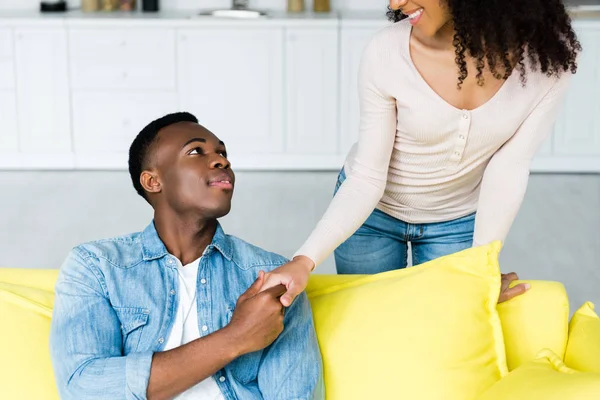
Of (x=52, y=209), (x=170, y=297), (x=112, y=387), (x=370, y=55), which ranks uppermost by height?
(x=370, y=55)

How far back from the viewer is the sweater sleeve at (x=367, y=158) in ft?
5.87

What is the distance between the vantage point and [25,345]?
169cm

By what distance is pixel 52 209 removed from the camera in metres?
4.52

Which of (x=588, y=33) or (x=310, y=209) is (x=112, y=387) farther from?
(x=588, y=33)

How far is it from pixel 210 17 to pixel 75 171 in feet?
3.72

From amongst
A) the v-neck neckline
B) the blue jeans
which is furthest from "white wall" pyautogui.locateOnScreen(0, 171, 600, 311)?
the v-neck neckline

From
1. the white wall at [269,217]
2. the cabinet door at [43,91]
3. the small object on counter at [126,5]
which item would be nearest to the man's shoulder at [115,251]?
the white wall at [269,217]

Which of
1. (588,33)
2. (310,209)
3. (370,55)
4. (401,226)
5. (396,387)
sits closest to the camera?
(396,387)

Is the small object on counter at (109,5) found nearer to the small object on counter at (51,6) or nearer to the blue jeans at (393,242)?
the small object on counter at (51,6)

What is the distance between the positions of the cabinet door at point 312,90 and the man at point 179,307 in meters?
3.25

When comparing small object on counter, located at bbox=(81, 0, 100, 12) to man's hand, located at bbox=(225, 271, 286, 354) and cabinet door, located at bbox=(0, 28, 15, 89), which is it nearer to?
cabinet door, located at bbox=(0, 28, 15, 89)

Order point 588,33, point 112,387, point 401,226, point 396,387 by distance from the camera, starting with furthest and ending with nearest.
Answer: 1. point 588,33
2. point 401,226
3. point 396,387
4. point 112,387

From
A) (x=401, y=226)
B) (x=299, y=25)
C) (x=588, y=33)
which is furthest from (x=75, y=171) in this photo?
(x=401, y=226)

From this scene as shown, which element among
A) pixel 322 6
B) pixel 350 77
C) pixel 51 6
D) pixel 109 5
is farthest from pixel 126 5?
pixel 350 77
